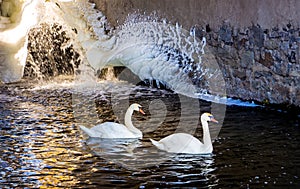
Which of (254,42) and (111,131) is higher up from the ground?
(254,42)

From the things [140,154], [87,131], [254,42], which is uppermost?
[254,42]

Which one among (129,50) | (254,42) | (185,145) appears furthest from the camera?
(129,50)

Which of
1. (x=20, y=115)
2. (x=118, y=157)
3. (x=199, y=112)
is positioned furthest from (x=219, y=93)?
(x=118, y=157)

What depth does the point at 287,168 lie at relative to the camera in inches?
210

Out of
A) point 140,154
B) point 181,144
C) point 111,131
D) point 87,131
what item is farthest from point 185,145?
point 87,131

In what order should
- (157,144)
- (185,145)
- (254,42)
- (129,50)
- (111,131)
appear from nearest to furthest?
1. (185,145)
2. (157,144)
3. (111,131)
4. (254,42)
5. (129,50)

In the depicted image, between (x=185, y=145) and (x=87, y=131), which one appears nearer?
(x=185, y=145)

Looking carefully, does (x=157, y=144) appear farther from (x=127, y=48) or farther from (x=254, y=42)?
(x=127, y=48)

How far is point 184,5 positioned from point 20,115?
360 centimetres

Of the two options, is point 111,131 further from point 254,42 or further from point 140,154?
point 254,42

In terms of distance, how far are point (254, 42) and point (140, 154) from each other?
3.40 meters

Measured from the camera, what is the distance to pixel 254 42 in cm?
863

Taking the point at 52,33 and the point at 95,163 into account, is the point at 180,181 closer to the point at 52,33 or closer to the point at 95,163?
the point at 95,163

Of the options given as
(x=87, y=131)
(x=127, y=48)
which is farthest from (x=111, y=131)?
(x=127, y=48)
